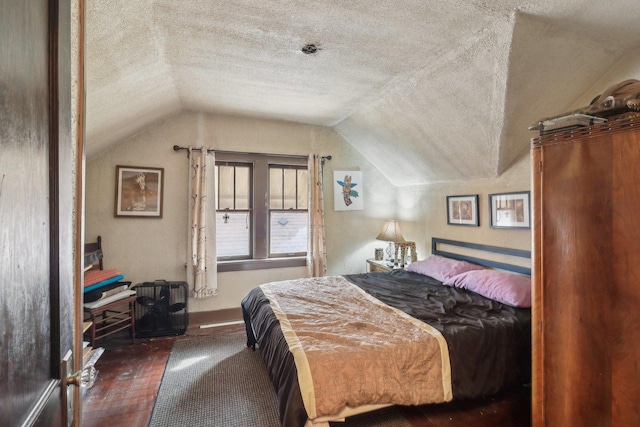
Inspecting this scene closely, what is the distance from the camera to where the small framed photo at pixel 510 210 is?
2703mm

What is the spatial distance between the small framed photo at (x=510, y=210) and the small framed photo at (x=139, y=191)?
12.1 ft

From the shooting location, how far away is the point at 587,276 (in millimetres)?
1190

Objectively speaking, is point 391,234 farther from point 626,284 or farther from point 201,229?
point 626,284

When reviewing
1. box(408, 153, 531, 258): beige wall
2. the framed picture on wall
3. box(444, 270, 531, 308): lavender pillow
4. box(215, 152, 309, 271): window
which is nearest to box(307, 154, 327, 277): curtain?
box(215, 152, 309, 271): window

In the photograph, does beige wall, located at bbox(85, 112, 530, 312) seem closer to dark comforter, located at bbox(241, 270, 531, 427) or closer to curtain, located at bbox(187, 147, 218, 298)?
curtain, located at bbox(187, 147, 218, 298)

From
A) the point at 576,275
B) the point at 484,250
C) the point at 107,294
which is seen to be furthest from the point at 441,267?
the point at 107,294

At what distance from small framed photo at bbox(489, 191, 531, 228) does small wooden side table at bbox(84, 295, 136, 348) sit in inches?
148

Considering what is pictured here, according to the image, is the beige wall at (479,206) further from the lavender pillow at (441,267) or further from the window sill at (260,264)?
the window sill at (260,264)

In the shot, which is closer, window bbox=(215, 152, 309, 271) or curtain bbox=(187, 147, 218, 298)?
curtain bbox=(187, 147, 218, 298)

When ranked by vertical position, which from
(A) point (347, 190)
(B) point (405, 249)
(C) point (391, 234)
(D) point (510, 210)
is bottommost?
(B) point (405, 249)

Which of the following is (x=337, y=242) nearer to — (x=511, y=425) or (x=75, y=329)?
(x=511, y=425)

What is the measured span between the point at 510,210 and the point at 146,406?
11.3 ft

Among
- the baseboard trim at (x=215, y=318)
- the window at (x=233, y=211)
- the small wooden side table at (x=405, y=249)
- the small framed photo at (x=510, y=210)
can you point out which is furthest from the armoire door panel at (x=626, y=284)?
the window at (x=233, y=211)

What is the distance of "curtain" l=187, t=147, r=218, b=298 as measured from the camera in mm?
3541
